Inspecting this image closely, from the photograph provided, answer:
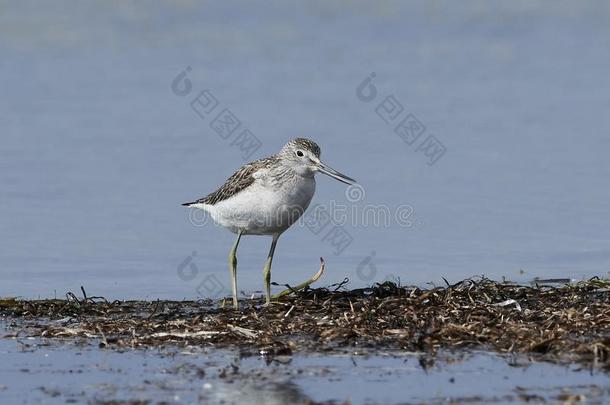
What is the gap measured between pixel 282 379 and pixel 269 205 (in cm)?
381

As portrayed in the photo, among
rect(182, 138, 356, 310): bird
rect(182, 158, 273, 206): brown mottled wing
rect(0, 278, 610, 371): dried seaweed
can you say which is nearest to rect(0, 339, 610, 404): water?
rect(0, 278, 610, 371): dried seaweed

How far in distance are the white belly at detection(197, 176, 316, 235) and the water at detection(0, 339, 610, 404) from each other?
2766 mm

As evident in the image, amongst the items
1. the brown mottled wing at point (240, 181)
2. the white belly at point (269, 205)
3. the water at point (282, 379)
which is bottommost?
the water at point (282, 379)

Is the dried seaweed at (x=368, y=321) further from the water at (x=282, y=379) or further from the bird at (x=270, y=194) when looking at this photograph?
the bird at (x=270, y=194)

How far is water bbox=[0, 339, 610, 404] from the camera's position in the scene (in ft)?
28.5

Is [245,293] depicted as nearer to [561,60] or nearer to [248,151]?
[248,151]

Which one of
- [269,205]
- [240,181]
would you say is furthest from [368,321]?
[240,181]

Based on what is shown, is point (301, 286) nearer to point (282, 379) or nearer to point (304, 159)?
point (304, 159)

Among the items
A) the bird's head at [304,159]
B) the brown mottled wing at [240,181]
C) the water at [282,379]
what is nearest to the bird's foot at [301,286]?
the bird's head at [304,159]

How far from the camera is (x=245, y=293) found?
1395cm

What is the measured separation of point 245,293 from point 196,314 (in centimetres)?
185

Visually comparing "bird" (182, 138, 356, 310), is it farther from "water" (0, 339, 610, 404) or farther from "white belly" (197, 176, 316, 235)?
"water" (0, 339, 610, 404)

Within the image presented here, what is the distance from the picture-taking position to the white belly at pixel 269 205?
1284cm

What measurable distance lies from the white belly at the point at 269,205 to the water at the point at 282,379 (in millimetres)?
2766
